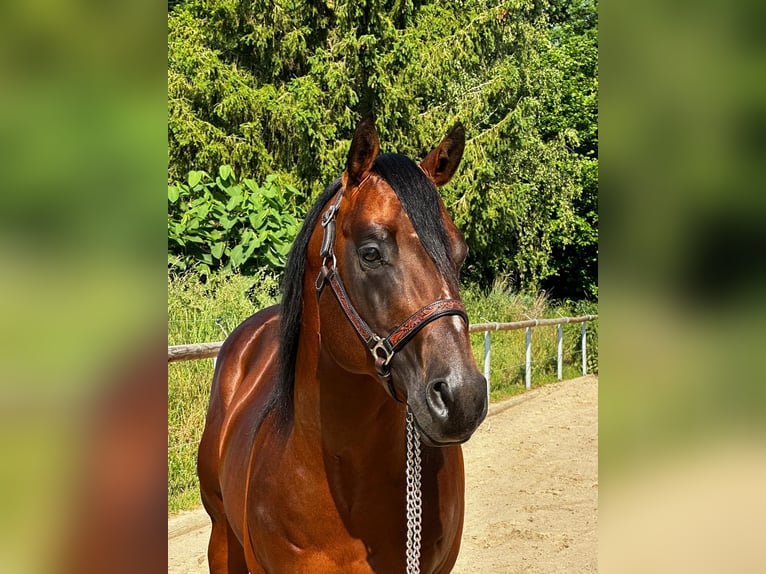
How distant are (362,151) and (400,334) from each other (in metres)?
0.54

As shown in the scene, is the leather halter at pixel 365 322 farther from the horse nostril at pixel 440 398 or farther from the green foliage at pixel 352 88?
the green foliage at pixel 352 88

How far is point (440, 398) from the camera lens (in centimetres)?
168

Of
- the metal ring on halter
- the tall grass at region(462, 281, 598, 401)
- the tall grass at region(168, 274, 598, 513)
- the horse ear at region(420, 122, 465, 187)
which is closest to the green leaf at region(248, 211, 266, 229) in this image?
the tall grass at region(168, 274, 598, 513)

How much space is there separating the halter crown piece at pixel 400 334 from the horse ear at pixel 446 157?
310 mm

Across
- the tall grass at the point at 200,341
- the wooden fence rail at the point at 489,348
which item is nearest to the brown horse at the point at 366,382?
the wooden fence rail at the point at 489,348

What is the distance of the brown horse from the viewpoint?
1756 millimetres

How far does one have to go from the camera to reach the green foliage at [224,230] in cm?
905

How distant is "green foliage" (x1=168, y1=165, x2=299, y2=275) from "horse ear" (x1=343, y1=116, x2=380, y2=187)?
6885 mm

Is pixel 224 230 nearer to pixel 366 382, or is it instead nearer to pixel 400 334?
pixel 366 382

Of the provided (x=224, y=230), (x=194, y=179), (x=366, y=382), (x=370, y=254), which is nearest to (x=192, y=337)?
(x=224, y=230)

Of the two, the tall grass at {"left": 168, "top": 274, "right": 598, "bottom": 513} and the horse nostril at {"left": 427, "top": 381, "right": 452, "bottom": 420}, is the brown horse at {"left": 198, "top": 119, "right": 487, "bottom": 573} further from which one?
the tall grass at {"left": 168, "top": 274, "right": 598, "bottom": 513}

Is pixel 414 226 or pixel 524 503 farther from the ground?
pixel 414 226
